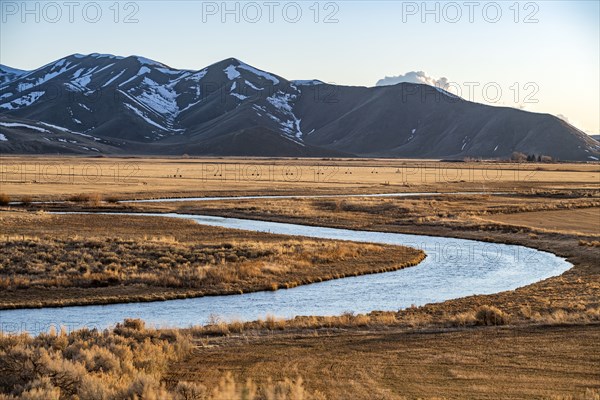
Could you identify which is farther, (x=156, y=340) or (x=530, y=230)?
(x=530, y=230)

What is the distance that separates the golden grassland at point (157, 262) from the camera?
102ft

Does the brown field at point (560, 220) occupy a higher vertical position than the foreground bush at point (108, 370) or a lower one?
higher

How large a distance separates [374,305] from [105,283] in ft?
40.1

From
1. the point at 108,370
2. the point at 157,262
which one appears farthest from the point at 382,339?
the point at 157,262

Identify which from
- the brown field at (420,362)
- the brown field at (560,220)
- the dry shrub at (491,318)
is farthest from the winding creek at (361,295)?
the brown field at (560,220)

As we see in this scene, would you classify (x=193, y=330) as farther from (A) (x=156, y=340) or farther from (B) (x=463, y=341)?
(B) (x=463, y=341)

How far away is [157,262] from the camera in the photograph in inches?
1451

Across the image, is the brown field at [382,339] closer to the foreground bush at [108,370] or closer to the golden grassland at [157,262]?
the foreground bush at [108,370]

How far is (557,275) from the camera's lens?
121ft

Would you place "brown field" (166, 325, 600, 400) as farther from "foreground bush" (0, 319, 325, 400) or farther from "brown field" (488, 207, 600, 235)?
"brown field" (488, 207, 600, 235)

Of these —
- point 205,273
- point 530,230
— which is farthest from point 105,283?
point 530,230

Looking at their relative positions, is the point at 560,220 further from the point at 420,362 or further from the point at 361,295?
the point at 420,362

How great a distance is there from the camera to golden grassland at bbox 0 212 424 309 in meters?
31.0

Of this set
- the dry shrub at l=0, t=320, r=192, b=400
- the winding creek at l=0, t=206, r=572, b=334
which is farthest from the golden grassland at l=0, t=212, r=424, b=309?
the dry shrub at l=0, t=320, r=192, b=400
